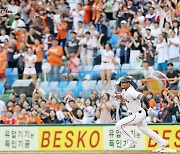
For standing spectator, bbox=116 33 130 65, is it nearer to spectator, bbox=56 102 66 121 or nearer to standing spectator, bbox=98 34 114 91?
standing spectator, bbox=98 34 114 91

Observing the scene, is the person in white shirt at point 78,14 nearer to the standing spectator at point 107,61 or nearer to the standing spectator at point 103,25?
the standing spectator at point 103,25

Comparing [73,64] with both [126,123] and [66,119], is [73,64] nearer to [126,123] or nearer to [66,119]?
[66,119]

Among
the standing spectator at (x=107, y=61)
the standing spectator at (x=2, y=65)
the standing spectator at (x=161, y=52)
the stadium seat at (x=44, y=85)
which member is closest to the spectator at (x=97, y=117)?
the standing spectator at (x=107, y=61)

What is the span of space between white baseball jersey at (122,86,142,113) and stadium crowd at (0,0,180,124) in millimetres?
3159

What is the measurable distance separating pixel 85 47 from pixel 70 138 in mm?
5558

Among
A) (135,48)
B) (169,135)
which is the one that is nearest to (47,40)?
(135,48)

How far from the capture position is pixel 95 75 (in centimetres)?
2330

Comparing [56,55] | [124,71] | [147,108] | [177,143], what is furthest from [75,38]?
[177,143]

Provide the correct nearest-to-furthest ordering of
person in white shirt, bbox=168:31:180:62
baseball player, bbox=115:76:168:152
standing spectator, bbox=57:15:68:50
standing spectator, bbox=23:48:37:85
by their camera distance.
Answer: baseball player, bbox=115:76:168:152 < person in white shirt, bbox=168:31:180:62 < standing spectator, bbox=23:48:37:85 < standing spectator, bbox=57:15:68:50

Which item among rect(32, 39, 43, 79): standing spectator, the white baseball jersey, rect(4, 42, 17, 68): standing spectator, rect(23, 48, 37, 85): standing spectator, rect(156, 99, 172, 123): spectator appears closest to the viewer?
the white baseball jersey

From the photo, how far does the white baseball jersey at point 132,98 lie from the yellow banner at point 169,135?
221cm

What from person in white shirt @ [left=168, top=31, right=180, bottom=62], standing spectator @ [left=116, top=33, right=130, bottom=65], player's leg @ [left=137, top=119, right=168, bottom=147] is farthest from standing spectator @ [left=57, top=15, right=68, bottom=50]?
A: player's leg @ [left=137, top=119, right=168, bottom=147]

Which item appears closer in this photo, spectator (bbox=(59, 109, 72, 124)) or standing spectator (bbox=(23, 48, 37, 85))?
spectator (bbox=(59, 109, 72, 124))

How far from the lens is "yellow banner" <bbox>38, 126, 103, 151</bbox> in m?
19.5
